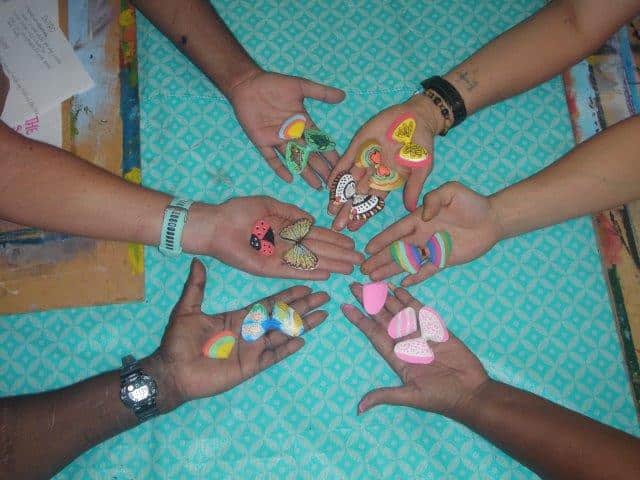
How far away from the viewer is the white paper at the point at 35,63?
1313 millimetres

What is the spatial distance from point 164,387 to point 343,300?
0.46 metres

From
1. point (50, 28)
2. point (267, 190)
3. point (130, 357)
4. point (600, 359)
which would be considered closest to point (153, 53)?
point (50, 28)

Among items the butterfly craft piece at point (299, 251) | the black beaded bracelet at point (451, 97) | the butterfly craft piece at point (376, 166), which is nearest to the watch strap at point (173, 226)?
the butterfly craft piece at point (299, 251)

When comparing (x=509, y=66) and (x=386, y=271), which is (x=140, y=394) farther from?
(x=509, y=66)

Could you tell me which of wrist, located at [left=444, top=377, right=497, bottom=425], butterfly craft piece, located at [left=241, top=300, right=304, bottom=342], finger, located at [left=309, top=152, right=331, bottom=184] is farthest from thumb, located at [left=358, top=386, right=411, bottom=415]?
finger, located at [left=309, top=152, right=331, bottom=184]

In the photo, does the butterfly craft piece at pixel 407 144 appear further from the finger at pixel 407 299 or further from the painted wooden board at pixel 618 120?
the painted wooden board at pixel 618 120

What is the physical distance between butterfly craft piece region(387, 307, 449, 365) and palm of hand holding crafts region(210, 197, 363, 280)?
171 millimetres

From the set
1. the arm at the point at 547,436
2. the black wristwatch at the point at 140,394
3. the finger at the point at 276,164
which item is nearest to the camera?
the arm at the point at 547,436

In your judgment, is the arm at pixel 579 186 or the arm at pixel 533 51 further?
the arm at pixel 533 51

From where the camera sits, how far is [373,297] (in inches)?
46.4

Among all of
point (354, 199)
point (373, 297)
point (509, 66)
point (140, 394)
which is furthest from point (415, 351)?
point (509, 66)

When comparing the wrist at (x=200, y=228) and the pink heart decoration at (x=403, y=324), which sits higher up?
the wrist at (x=200, y=228)

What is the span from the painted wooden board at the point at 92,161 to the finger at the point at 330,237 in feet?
1.42

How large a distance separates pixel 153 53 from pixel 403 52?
0.70 meters
